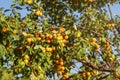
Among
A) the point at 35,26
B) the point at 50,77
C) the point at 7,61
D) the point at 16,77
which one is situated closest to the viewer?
the point at 16,77

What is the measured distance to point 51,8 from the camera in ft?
34.1

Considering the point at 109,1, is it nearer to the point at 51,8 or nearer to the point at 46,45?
the point at 51,8

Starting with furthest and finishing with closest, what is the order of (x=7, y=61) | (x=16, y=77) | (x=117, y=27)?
(x=117, y=27) < (x=7, y=61) < (x=16, y=77)

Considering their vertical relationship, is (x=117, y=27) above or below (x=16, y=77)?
above

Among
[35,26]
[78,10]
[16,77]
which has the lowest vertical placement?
[16,77]

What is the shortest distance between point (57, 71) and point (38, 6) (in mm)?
1718

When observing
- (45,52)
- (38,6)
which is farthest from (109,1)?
(45,52)

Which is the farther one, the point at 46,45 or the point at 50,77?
the point at 50,77

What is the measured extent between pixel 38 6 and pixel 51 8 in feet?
9.33

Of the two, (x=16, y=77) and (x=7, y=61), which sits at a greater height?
(x=7, y=61)

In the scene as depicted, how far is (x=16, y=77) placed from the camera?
231 inches

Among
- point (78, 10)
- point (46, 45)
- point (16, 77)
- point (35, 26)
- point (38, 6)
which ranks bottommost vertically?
point (16, 77)

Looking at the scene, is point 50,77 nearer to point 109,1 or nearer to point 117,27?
point 117,27

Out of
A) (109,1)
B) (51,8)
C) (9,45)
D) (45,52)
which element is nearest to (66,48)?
(45,52)
